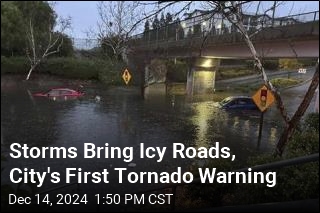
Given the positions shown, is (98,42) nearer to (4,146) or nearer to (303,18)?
(4,146)

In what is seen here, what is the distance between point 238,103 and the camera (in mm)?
4793

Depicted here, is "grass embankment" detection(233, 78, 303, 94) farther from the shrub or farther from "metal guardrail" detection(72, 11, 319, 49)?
the shrub

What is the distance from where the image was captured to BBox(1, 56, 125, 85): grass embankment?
1.71 metres

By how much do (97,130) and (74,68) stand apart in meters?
0.39

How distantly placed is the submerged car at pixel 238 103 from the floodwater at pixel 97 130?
1.58 feet

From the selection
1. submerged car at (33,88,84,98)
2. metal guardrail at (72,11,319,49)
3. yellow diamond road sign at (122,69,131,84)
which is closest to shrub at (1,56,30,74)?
submerged car at (33,88,84,98)

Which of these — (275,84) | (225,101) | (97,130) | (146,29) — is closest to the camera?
(97,130)

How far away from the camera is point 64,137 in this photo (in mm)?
2072

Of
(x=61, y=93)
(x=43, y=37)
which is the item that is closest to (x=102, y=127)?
(x=61, y=93)

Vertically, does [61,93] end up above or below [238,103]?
above

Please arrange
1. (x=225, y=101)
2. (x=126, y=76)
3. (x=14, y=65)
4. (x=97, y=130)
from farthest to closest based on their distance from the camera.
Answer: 1. (x=225, y=101)
2. (x=126, y=76)
3. (x=97, y=130)
4. (x=14, y=65)

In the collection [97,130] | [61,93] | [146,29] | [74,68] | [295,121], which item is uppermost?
[146,29]

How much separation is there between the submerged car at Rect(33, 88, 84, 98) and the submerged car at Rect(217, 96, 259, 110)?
6.69 feet

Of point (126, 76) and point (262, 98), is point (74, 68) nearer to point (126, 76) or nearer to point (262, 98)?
point (126, 76)
